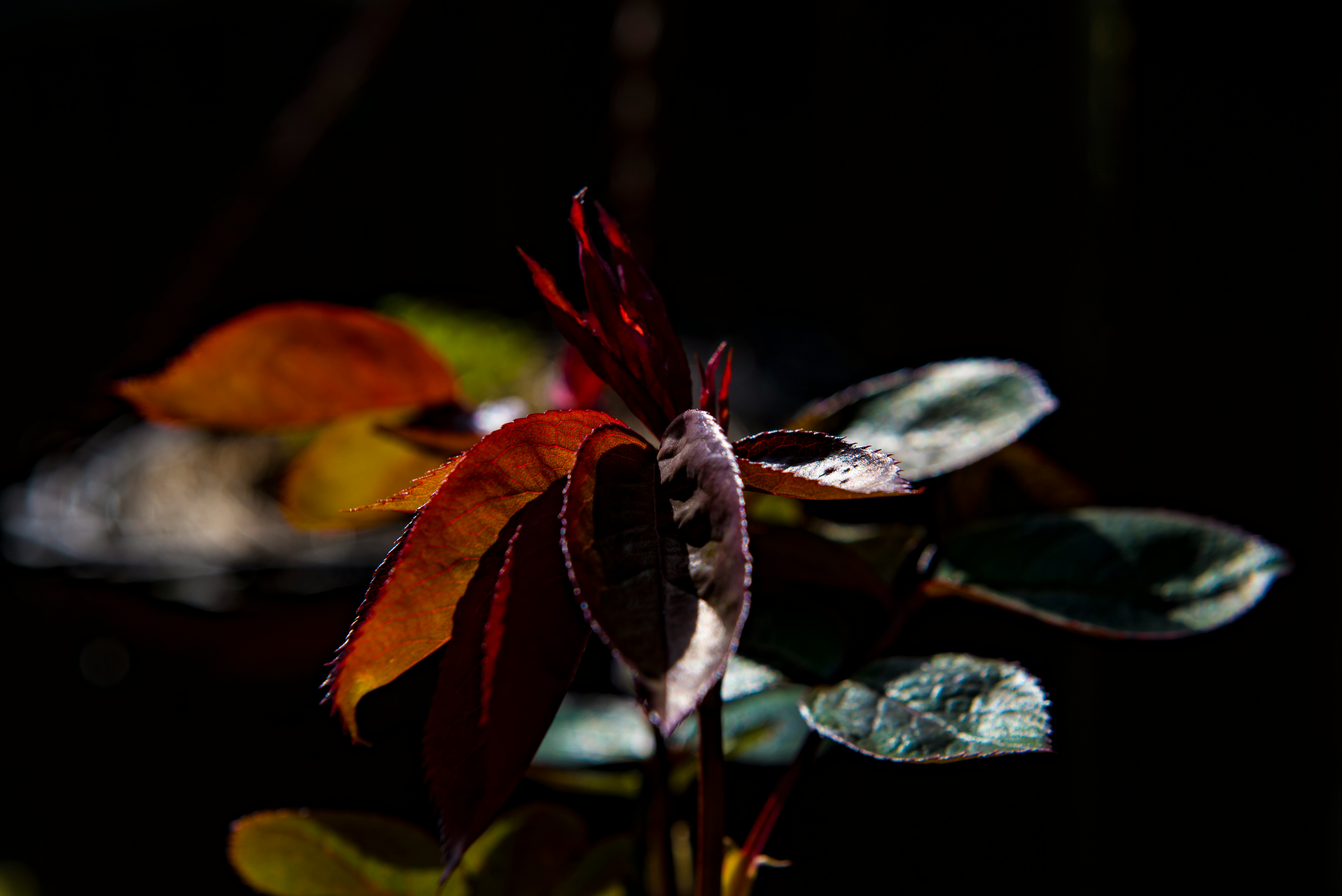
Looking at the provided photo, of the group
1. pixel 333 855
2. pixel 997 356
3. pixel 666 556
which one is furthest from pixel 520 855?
pixel 997 356

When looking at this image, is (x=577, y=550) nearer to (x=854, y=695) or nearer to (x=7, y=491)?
(x=854, y=695)

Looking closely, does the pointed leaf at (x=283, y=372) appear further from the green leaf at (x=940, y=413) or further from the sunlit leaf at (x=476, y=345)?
the sunlit leaf at (x=476, y=345)

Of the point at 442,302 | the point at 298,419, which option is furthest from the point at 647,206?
the point at 298,419

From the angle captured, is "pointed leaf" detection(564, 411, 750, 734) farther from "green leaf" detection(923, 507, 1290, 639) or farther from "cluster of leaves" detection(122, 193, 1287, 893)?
"green leaf" detection(923, 507, 1290, 639)

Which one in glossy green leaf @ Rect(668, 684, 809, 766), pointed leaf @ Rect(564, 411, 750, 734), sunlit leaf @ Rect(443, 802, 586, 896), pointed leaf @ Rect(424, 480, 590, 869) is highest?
pointed leaf @ Rect(564, 411, 750, 734)

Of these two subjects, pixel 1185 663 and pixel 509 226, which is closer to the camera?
pixel 1185 663

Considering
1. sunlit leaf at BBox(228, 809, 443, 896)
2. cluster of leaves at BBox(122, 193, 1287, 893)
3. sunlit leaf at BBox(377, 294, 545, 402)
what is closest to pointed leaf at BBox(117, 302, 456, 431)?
cluster of leaves at BBox(122, 193, 1287, 893)
